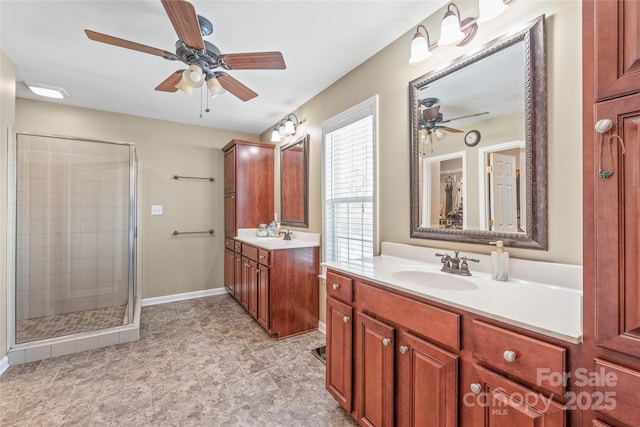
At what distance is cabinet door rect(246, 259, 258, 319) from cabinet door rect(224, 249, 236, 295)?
65 cm

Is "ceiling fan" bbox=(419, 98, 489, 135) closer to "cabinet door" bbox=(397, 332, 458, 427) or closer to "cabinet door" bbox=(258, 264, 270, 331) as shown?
"cabinet door" bbox=(397, 332, 458, 427)

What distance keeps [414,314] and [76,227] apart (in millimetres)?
3917

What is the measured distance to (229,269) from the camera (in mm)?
3924

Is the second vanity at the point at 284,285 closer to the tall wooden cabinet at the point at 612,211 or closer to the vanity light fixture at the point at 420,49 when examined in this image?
the vanity light fixture at the point at 420,49

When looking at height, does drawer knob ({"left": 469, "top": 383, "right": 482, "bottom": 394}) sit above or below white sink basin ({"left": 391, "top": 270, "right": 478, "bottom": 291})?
below

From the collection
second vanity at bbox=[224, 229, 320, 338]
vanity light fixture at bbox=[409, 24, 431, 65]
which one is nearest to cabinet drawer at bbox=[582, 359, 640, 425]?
vanity light fixture at bbox=[409, 24, 431, 65]

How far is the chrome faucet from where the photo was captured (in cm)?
144

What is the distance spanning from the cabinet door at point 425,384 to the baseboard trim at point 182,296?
11.5 feet

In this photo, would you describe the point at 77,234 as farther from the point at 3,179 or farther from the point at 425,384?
the point at 425,384

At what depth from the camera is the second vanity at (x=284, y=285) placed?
264cm

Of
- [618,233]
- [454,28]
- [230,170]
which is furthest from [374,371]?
[230,170]

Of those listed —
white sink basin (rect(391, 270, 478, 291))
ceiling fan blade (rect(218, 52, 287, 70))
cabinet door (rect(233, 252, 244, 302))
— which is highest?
ceiling fan blade (rect(218, 52, 287, 70))

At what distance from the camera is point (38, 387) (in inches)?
76.4

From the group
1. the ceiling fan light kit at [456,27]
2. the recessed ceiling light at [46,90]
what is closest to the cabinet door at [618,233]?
the ceiling fan light kit at [456,27]
